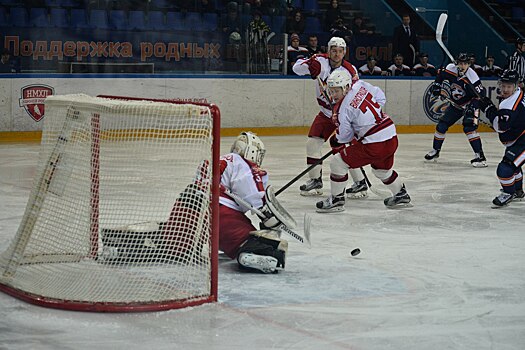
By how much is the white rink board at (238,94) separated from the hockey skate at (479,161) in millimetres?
3060

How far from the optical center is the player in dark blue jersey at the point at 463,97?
29.6 ft

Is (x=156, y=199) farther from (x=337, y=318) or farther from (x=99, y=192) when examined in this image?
(x=337, y=318)

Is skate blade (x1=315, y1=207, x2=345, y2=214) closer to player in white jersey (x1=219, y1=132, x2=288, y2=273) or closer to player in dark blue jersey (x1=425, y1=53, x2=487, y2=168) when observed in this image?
player in white jersey (x1=219, y1=132, x2=288, y2=273)

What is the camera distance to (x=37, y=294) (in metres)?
3.83

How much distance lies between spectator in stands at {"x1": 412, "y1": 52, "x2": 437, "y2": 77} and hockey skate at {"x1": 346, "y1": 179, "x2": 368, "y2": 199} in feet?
19.4

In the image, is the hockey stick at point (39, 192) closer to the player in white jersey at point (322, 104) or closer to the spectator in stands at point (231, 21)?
the player in white jersey at point (322, 104)

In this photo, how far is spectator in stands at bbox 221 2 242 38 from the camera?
11147 millimetres

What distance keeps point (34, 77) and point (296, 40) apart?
10.7ft

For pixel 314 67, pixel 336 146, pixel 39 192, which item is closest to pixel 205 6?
pixel 314 67

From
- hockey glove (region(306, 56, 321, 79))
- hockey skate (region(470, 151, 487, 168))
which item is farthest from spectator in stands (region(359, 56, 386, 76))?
hockey glove (region(306, 56, 321, 79))

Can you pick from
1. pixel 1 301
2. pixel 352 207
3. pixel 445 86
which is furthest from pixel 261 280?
pixel 445 86

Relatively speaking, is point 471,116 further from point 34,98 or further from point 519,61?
point 34,98

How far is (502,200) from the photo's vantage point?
259 inches

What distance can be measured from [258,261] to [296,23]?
8233 millimetres
